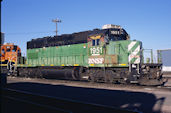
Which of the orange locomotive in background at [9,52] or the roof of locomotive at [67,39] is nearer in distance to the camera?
the roof of locomotive at [67,39]

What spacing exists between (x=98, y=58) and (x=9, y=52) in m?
14.4

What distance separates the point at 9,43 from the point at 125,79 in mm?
17440

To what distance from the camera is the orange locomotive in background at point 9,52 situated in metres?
21.7

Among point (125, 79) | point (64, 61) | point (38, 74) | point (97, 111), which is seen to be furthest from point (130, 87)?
point (38, 74)

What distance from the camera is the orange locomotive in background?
2173 centimetres

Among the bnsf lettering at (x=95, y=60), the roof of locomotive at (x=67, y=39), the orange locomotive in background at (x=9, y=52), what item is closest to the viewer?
the bnsf lettering at (x=95, y=60)

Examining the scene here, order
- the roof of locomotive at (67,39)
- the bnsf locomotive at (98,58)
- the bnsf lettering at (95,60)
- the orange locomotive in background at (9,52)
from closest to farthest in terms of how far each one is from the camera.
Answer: the bnsf locomotive at (98,58)
the bnsf lettering at (95,60)
the roof of locomotive at (67,39)
the orange locomotive in background at (9,52)

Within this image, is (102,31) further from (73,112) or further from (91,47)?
(73,112)

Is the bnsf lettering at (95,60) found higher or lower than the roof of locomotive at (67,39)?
lower

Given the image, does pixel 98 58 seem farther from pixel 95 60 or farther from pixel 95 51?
pixel 95 51

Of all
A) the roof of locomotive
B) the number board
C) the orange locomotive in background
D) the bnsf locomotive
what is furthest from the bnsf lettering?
the orange locomotive in background

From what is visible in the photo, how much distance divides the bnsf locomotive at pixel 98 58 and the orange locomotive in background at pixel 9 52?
5964 millimetres

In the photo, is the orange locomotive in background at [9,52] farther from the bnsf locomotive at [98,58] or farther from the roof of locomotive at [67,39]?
the bnsf locomotive at [98,58]

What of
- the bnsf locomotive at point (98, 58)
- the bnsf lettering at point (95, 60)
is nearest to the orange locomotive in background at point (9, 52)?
the bnsf locomotive at point (98, 58)
